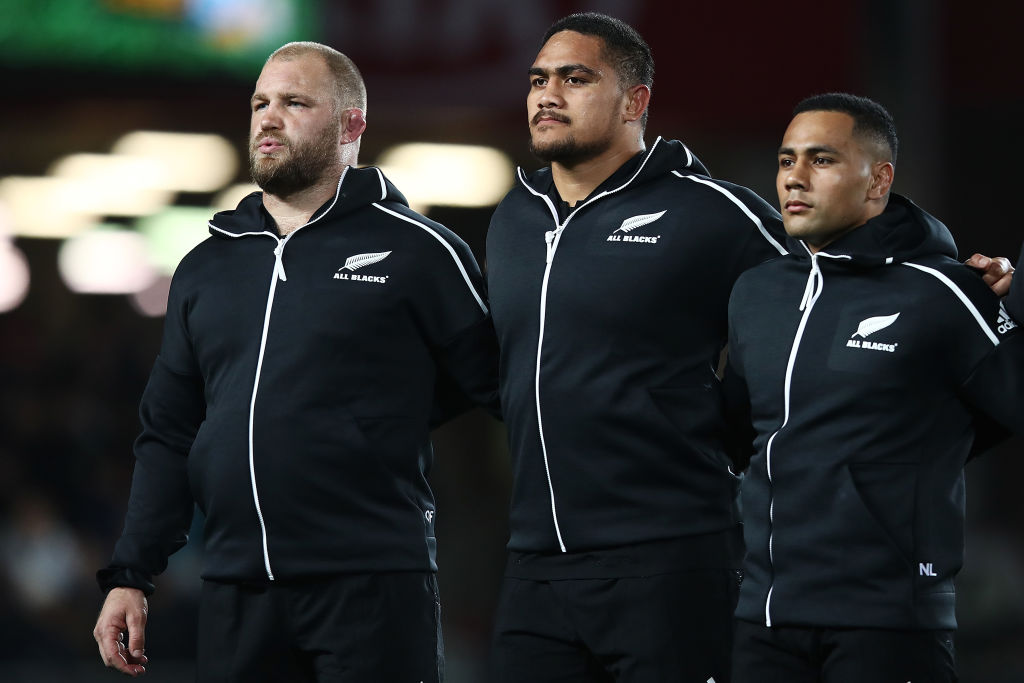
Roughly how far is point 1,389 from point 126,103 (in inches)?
74.9

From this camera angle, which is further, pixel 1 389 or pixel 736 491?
pixel 1 389

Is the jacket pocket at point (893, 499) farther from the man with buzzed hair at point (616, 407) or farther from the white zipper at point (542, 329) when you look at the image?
the white zipper at point (542, 329)

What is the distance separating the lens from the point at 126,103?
889cm

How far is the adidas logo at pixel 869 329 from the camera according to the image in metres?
3.65

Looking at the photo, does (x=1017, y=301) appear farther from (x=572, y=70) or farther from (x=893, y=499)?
(x=572, y=70)

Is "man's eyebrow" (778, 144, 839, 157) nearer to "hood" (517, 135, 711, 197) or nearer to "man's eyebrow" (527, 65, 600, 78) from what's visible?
"hood" (517, 135, 711, 197)

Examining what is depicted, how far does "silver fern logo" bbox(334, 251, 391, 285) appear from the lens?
163 inches

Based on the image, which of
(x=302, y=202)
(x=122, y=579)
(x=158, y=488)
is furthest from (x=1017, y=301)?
(x=122, y=579)

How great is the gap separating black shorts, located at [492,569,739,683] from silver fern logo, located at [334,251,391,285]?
2.73ft

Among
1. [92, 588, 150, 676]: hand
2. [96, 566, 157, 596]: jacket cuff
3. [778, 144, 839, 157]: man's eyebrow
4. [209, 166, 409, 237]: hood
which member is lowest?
[92, 588, 150, 676]: hand

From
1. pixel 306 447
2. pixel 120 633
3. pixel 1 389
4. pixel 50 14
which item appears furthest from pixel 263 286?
pixel 1 389

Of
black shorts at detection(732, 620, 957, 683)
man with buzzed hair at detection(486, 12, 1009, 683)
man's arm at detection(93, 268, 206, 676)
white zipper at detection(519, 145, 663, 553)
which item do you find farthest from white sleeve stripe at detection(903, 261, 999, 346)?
man's arm at detection(93, 268, 206, 676)

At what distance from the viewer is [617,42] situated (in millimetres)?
4188

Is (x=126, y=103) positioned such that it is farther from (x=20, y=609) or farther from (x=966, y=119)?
(x=966, y=119)
